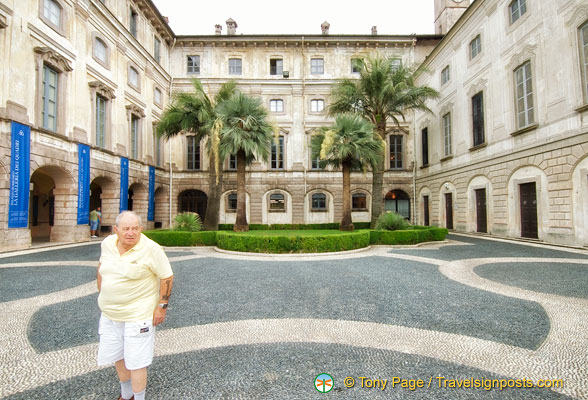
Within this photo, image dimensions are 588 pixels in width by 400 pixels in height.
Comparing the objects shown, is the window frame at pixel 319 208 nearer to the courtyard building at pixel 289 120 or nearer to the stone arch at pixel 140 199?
the courtyard building at pixel 289 120

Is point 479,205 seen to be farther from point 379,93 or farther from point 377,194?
point 379,93

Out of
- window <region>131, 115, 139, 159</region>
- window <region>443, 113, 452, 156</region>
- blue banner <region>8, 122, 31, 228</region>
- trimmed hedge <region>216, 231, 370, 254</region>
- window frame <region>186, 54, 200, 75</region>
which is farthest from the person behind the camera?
window frame <region>186, 54, 200, 75</region>

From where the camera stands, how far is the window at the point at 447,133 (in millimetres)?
20906

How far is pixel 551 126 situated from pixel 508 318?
13119 millimetres

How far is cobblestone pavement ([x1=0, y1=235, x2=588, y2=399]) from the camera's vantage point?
2.71 m

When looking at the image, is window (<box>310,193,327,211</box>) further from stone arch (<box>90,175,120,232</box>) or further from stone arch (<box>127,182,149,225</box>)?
stone arch (<box>90,175,120,232</box>)

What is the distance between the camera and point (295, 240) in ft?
34.9

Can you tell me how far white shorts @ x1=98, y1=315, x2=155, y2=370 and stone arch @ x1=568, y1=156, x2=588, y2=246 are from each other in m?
16.1

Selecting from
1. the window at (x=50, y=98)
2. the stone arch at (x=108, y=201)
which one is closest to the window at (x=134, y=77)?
the window at (x=50, y=98)

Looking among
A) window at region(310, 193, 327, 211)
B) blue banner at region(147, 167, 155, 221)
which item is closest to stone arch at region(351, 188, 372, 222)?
window at region(310, 193, 327, 211)

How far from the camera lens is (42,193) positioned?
772 inches

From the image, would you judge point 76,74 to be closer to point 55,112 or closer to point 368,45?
point 55,112

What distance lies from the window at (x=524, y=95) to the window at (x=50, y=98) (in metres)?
24.7

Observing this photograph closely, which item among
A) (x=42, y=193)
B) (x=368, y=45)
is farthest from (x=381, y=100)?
(x=42, y=193)
